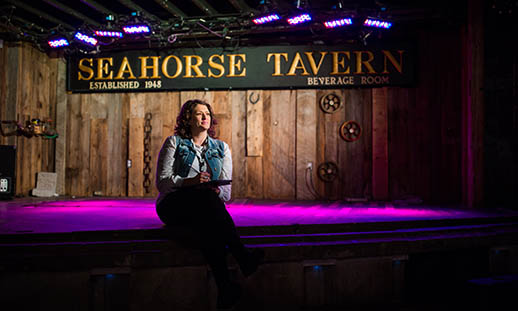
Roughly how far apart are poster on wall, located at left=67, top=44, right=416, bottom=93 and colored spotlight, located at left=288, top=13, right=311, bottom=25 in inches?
25.0

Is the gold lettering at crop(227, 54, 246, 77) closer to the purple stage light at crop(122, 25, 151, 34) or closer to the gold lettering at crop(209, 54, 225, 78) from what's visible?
the gold lettering at crop(209, 54, 225, 78)

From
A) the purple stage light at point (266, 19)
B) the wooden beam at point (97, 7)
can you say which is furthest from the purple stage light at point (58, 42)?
the purple stage light at point (266, 19)

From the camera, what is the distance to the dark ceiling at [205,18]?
211 inches

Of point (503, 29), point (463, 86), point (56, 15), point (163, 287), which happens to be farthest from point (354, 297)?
point (56, 15)

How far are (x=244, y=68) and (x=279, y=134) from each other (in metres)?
1.33

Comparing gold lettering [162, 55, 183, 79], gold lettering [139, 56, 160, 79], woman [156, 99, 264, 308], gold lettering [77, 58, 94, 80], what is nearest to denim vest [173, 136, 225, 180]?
woman [156, 99, 264, 308]

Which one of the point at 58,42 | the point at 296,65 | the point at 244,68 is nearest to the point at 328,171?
the point at 296,65

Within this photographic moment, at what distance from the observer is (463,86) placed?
550 cm

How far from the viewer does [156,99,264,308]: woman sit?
7.68ft

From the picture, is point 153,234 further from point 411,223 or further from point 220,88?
point 220,88

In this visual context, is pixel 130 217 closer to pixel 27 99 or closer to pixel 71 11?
pixel 71 11

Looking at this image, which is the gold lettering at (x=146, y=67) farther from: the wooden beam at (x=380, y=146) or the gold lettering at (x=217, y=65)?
the wooden beam at (x=380, y=146)

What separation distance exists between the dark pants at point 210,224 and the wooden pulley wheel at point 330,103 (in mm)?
3867

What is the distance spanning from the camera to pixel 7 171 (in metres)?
5.66
